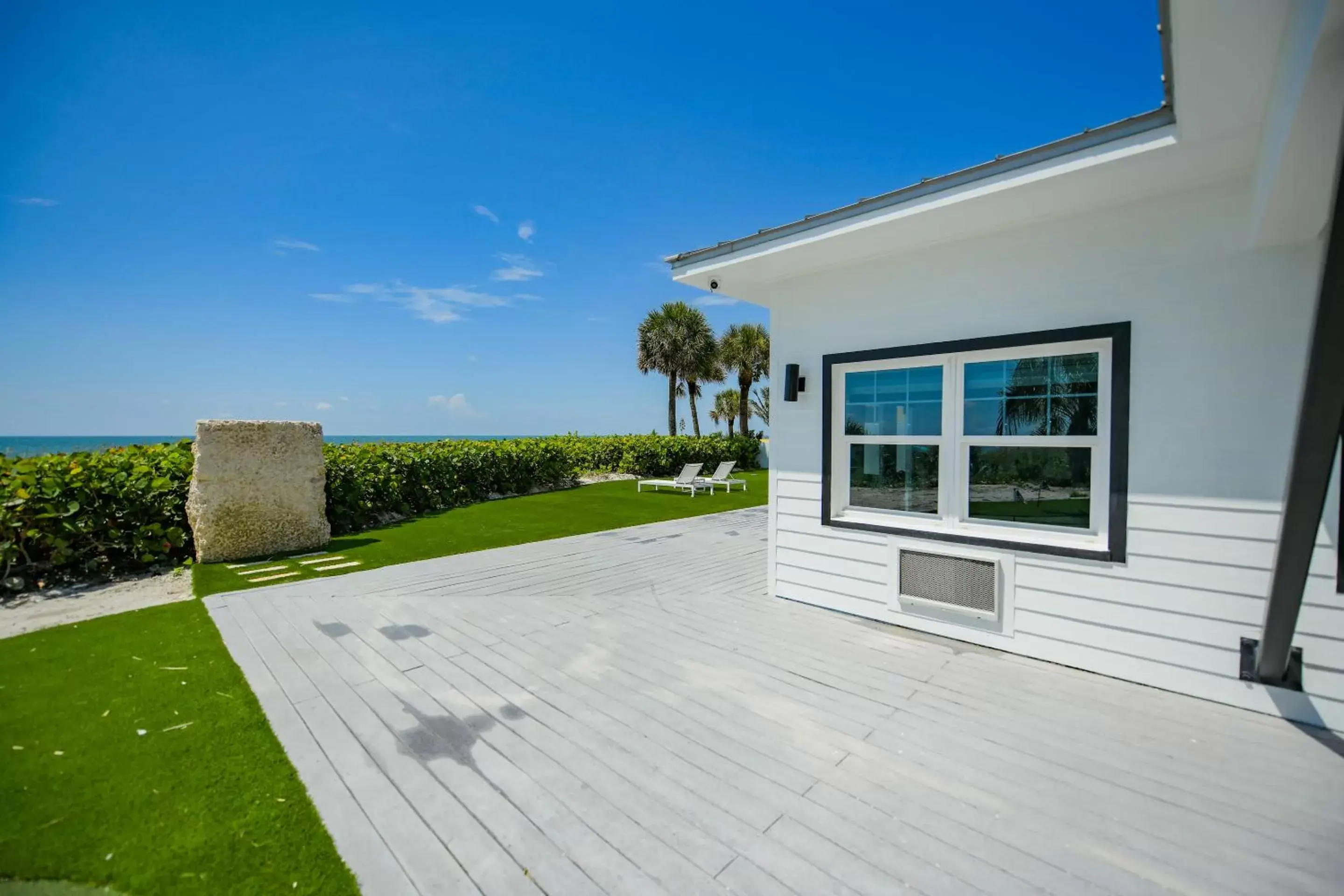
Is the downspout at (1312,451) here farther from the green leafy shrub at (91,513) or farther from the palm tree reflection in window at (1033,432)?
the green leafy shrub at (91,513)

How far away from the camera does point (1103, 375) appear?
129 inches

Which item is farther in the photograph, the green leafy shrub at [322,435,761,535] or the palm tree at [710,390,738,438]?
the palm tree at [710,390,738,438]

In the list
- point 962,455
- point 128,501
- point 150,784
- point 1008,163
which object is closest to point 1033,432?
point 962,455

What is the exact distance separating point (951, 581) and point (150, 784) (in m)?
4.55

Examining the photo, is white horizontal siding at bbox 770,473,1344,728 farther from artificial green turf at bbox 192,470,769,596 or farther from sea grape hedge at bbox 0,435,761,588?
sea grape hedge at bbox 0,435,761,588

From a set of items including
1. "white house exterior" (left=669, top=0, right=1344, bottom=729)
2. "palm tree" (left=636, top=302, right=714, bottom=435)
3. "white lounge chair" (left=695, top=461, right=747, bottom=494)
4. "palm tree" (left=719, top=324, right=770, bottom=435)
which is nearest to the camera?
"white house exterior" (left=669, top=0, right=1344, bottom=729)

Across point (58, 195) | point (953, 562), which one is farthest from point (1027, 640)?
point (58, 195)

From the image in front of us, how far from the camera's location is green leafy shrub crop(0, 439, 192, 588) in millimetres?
5078

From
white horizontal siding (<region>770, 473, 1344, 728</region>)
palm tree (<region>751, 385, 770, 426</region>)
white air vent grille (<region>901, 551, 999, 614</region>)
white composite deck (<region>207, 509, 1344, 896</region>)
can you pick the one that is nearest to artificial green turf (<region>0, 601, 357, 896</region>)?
white composite deck (<region>207, 509, 1344, 896</region>)

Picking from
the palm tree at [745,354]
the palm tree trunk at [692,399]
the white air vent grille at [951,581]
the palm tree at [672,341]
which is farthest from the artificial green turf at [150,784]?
the palm tree trunk at [692,399]

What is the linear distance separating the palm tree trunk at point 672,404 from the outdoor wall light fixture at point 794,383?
Result: 916 inches

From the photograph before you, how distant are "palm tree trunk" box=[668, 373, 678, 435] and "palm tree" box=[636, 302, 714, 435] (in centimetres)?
3

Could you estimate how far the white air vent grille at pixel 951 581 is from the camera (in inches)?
142

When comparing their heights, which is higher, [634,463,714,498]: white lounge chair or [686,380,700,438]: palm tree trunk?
[686,380,700,438]: palm tree trunk
